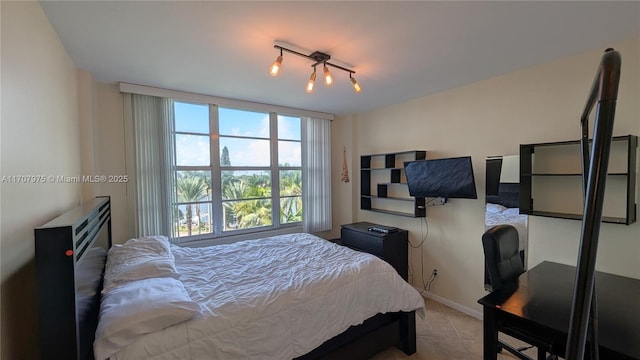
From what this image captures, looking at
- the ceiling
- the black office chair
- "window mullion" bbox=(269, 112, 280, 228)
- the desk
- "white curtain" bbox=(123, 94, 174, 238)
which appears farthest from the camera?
"window mullion" bbox=(269, 112, 280, 228)

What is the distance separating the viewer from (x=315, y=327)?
1.78 meters

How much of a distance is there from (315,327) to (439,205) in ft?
7.41

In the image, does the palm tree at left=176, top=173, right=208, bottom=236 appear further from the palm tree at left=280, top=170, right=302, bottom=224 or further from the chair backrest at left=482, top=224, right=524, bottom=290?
the chair backrest at left=482, top=224, right=524, bottom=290

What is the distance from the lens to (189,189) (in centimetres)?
342

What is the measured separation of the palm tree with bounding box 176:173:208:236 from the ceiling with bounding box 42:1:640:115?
1.19m

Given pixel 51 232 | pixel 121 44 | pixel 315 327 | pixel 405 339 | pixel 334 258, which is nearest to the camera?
pixel 51 232

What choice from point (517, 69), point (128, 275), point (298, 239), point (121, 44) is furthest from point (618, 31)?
point (128, 275)

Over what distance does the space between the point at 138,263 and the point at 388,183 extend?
10.2ft

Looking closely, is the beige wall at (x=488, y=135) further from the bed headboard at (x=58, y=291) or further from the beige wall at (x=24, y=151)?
the beige wall at (x=24, y=151)

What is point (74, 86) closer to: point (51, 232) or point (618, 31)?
point (51, 232)

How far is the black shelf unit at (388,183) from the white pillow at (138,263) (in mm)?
2790

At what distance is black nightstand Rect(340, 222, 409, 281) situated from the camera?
343 centimetres

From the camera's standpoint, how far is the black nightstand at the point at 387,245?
3430 mm

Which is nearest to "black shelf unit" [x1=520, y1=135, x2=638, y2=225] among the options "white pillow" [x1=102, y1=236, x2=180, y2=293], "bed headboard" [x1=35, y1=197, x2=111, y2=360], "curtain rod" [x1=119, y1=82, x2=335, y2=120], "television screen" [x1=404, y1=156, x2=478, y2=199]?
"television screen" [x1=404, y1=156, x2=478, y2=199]
